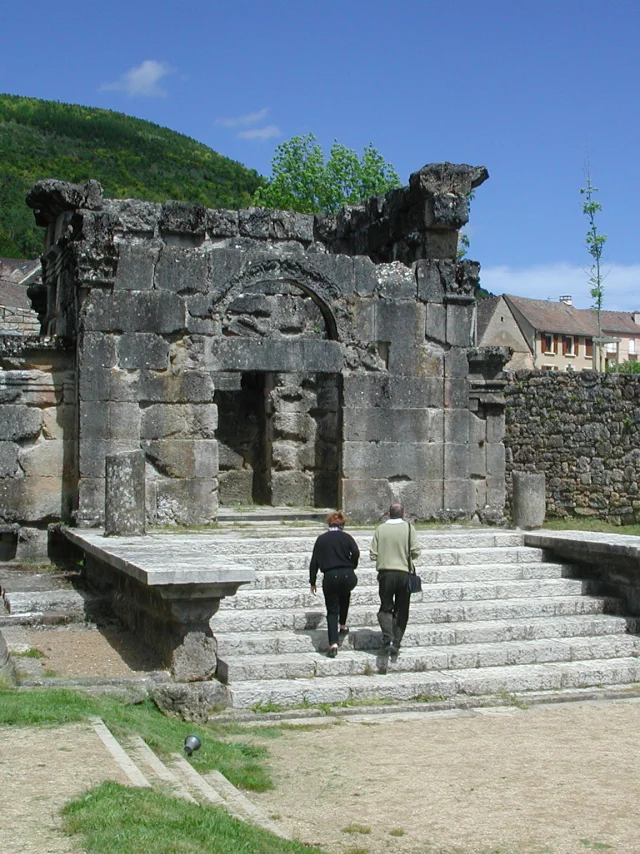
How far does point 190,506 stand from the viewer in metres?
14.0

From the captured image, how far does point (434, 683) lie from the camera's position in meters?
8.98

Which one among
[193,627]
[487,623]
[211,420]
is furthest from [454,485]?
[193,627]

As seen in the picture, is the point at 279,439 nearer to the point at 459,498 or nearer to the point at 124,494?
the point at 459,498

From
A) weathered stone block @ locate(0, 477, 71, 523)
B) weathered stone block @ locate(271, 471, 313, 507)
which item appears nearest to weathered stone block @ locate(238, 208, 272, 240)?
weathered stone block @ locate(271, 471, 313, 507)

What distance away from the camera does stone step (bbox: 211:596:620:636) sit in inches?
389

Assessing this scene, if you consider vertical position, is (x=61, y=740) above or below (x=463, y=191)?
below

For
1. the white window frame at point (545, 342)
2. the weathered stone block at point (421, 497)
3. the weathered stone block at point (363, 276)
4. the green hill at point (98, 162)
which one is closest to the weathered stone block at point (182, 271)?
the weathered stone block at point (363, 276)

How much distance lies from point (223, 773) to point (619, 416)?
1744 cm

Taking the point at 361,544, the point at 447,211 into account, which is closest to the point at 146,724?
the point at 361,544

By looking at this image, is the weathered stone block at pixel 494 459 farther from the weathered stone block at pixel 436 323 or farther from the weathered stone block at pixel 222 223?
the weathered stone block at pixel 222 223

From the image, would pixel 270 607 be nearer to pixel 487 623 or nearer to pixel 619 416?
pixel 487 623

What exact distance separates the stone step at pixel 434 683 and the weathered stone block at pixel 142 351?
5972mm

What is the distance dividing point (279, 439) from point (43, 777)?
12396 mm

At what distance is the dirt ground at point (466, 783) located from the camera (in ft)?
19.0
